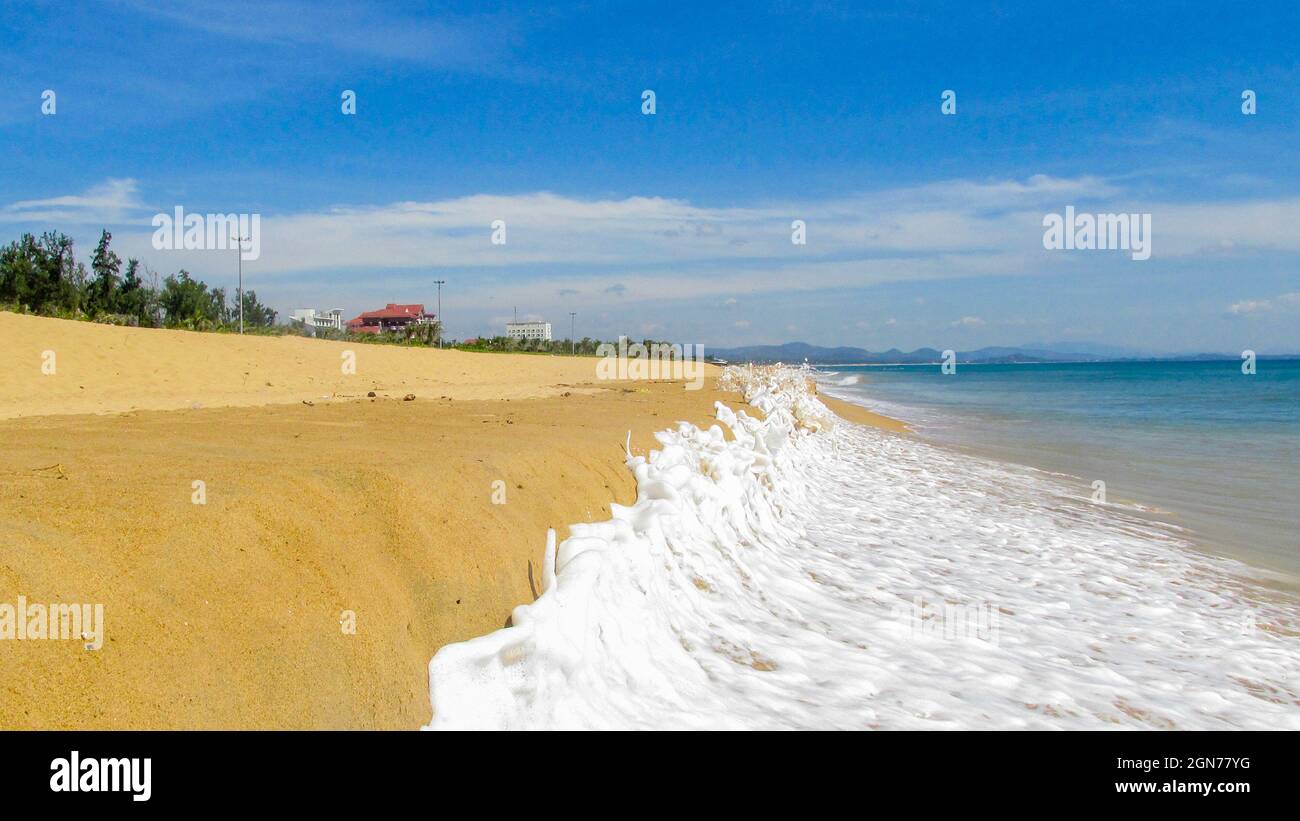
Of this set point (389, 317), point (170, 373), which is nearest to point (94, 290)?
point (170, 373)

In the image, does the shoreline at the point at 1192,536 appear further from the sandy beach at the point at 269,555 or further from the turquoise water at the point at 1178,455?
the sandy beach at the point at 269,555

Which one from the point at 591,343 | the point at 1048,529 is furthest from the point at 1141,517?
the point at 591,343

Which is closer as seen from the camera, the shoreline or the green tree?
the shoreline

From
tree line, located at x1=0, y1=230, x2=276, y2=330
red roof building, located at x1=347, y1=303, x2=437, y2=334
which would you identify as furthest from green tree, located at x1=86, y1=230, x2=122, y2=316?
red roof building, located at x1=347, y1=303, x2=437, y2=334

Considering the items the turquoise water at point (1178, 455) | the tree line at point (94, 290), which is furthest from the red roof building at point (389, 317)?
the turquoise water at point (1178, 455)

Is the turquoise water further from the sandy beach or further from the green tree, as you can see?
the green tree

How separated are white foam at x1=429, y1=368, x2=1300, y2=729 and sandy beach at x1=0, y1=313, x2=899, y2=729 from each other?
249 millimetres

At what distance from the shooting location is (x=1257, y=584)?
5.90m

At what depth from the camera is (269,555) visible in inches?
101

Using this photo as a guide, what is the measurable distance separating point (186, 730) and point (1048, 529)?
23.9 feet

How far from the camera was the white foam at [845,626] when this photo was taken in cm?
279

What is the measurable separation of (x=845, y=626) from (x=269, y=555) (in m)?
2.94

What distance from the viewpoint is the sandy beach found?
1989mm

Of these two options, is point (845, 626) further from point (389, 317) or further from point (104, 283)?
point (389, 317)
